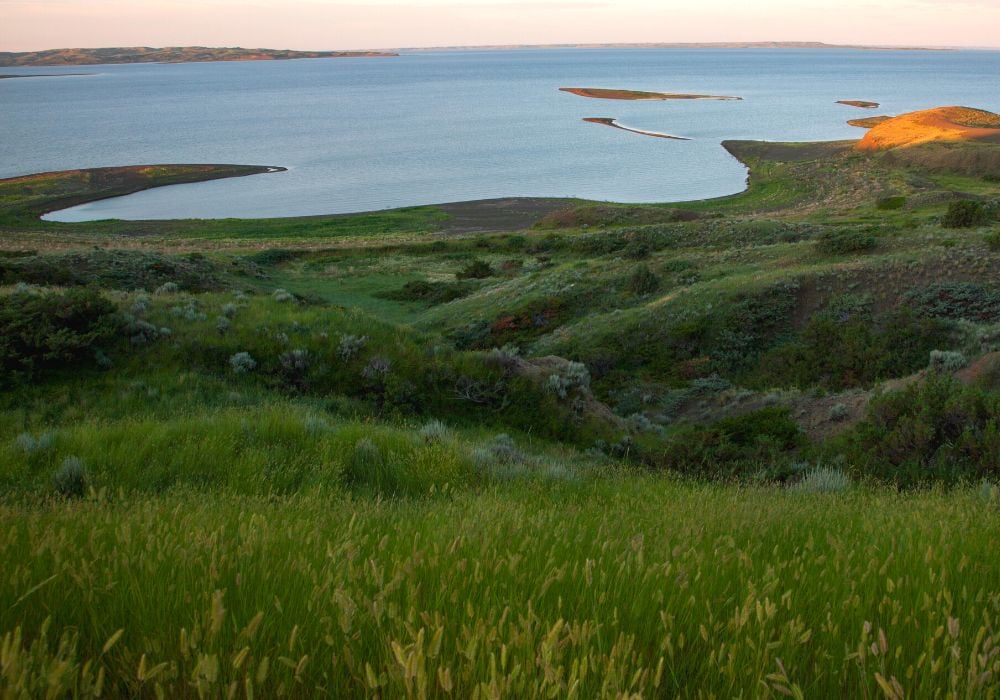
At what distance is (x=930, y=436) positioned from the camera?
9.19 m

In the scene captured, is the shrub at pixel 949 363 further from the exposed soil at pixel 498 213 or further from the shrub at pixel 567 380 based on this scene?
the exposed soil at pixel 498 213

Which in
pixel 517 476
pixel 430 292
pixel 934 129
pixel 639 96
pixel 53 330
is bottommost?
pixel 430 292

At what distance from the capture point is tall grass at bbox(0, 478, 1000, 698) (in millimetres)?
1971

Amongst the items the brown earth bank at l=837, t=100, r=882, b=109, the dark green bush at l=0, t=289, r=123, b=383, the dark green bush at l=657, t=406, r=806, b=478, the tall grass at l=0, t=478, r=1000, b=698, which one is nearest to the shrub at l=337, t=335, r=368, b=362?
the dark green bush at l=0, t=289, r=123, b=383

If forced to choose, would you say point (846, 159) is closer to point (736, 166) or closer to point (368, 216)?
point (736, 166)

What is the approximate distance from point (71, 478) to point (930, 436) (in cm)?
951

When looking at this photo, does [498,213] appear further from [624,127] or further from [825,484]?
[624,127]

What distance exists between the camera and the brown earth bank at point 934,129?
70125 mm

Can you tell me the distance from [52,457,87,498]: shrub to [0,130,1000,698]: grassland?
4 cm

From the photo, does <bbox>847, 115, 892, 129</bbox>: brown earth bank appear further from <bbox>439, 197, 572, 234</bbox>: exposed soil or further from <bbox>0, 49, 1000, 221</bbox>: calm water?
<bbox>439, 197, 572, 234</bbox>: exposed soil

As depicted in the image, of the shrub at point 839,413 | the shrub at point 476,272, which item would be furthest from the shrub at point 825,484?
the shrub at point 476,272

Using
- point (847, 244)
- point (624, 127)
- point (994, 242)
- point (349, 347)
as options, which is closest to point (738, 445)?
point (349, 347)

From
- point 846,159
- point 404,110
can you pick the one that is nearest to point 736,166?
point 846,159

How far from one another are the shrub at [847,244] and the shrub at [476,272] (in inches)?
627
